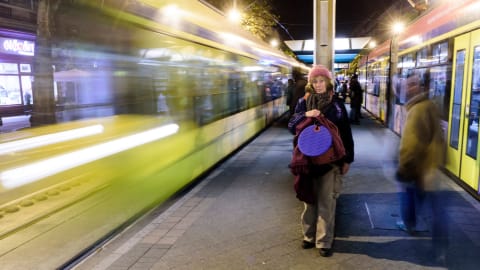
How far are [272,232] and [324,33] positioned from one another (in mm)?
4257

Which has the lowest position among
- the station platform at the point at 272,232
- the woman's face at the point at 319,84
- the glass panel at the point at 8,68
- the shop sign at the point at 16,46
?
the station platform at the point at 272,232

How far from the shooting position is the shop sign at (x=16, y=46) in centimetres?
263

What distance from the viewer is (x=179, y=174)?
5871mm

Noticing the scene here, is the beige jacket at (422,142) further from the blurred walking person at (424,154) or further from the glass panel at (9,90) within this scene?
the glass panel at (9,90)

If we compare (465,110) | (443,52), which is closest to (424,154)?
(465,110)

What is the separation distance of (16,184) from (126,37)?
188cm

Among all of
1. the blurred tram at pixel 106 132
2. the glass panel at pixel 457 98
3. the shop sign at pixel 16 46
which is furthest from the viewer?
the glass panel at pixel 457 98

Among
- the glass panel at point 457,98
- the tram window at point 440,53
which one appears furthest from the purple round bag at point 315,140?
the tram window at point 440,53

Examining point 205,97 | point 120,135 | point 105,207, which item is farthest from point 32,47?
point 205,97

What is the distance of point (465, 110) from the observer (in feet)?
20.9

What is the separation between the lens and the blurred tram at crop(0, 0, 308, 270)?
3.22m

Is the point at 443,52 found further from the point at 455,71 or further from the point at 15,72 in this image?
→ the point at 15,72

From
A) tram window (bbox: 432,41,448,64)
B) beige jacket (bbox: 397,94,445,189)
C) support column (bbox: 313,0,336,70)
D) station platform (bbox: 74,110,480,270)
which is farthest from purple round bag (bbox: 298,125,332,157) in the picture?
→ tram window (bbox: 432,41,448,64)

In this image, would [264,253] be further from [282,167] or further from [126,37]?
[282,167]
